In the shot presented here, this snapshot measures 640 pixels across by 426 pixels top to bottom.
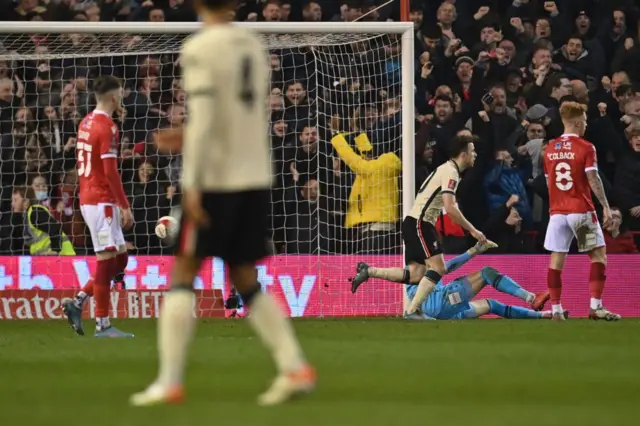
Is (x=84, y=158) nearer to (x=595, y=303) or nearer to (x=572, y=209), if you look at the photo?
(x=572, y=209)

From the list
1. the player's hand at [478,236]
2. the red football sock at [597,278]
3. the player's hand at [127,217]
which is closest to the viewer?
the player's hand at [127,217]

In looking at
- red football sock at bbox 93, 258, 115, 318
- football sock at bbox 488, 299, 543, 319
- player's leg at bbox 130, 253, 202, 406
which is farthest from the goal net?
player's leg at bbox 130, 253, 202, 406

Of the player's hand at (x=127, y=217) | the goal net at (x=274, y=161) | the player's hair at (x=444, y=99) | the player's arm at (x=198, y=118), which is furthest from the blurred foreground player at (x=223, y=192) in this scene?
the player's hair at (x=444, y=99)

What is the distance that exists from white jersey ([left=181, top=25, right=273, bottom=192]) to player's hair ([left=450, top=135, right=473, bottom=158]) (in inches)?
324

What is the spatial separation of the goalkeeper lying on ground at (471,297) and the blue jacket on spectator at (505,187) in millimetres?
1686

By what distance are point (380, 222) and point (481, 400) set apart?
9.55m

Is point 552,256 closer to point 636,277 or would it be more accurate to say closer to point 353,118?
point 636,277

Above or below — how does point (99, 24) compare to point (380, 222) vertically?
above

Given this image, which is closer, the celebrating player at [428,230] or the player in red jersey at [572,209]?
the player in red jersey at [572,209]

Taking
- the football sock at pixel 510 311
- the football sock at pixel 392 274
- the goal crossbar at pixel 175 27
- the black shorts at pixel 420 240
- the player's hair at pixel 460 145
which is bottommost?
the football sock at pixel 510 311

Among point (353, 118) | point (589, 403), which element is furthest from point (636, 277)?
point (589, 403)

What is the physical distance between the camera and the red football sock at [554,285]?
15039 mm

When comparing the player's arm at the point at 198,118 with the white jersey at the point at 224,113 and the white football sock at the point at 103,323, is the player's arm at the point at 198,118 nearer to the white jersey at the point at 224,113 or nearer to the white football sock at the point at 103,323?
the white jersey at the point at 224,113

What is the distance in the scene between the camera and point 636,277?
54.2ft
